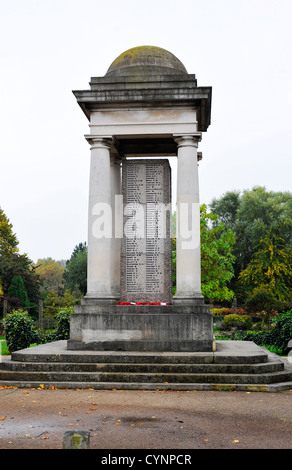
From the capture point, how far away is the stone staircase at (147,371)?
32.1 ft

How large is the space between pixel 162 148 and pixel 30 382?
829 cm

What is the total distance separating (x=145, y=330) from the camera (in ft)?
38.3

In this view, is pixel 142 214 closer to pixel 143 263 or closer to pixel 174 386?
pixel 143 263

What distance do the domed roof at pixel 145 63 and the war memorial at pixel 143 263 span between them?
4 centimetres

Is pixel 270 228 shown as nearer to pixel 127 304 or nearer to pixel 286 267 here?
pixel 286 267

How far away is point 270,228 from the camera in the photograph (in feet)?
164

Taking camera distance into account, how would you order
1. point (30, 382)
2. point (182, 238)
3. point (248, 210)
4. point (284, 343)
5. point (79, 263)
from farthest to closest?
point (79, 263)
point (248, 210)
point (284, 343)
point (182, 238)
point (30, 382)

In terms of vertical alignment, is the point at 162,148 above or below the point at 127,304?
above

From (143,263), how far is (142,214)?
1409 millimetres

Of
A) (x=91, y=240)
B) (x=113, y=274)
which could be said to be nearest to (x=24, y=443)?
(x=91, y=240)

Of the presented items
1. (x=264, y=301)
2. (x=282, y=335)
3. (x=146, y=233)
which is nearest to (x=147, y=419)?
(x=146, y=233)

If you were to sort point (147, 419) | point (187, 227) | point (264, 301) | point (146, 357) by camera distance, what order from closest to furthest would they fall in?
point (147, 419), point (146, 357), point (187, 227), point (264, 301)
